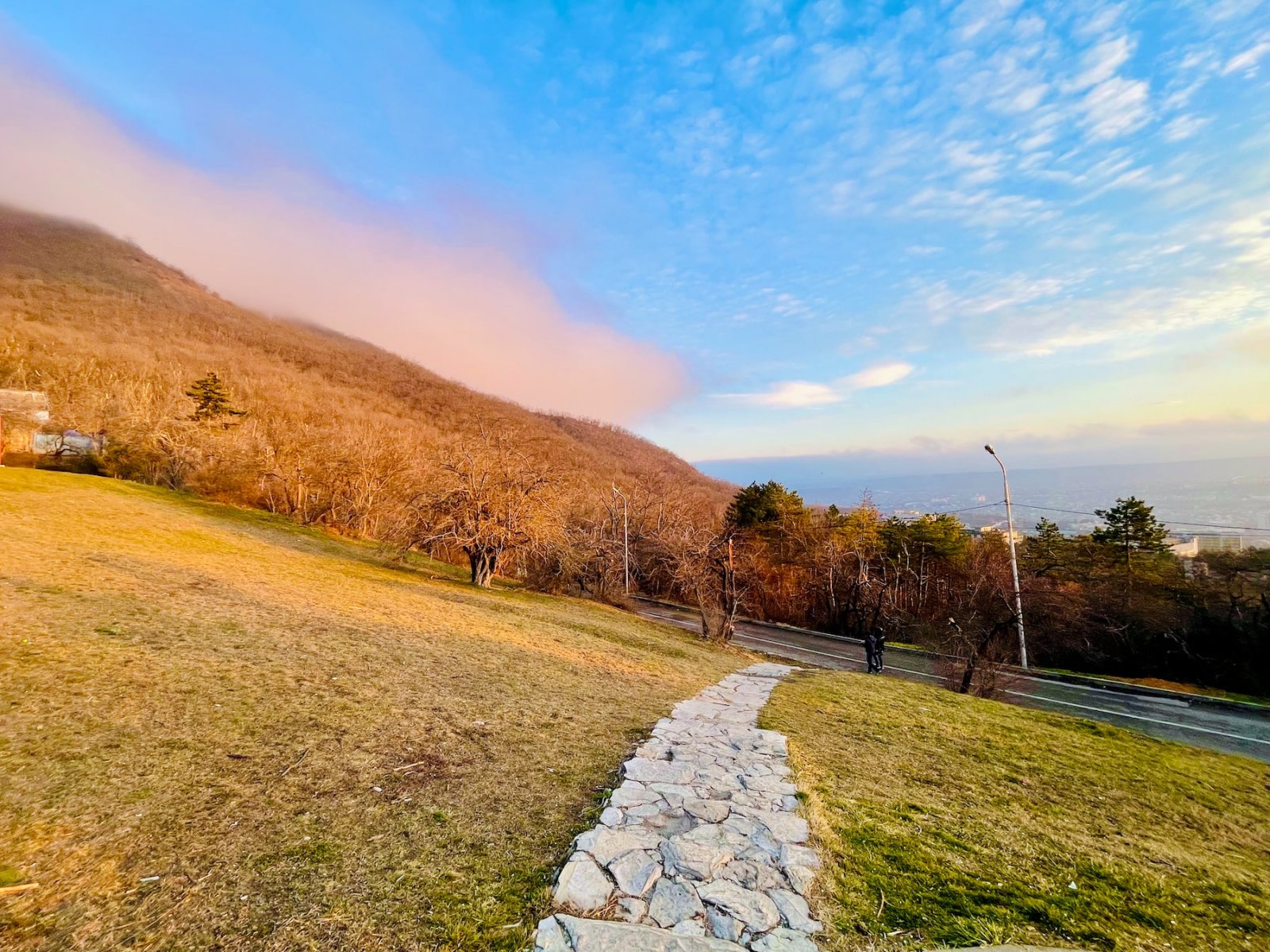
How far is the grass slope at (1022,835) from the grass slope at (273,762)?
1.91 meters

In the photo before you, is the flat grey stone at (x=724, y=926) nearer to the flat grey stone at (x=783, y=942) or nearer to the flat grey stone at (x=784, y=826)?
the flat grey stone at (x=783, y=942)

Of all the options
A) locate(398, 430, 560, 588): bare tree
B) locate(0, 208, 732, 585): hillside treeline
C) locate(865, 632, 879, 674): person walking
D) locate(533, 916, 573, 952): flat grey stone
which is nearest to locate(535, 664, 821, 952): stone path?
locate(533, 916, 573, 952): flat grey stone

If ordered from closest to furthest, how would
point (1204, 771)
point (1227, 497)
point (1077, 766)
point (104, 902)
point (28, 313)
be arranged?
point (104, 902) < point (1077, 766) < point (1204, 771) < point (1227, 497) < point (28, 313)

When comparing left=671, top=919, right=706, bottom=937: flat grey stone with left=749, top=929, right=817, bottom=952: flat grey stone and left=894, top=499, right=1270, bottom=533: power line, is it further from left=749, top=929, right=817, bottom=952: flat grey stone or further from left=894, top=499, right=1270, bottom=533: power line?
left=894, top=499, right=1270, bottom=533: power line

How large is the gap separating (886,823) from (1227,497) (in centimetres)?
5306

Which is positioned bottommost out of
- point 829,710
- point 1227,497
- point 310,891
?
point 829,710

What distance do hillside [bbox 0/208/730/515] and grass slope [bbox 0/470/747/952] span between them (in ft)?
51.2

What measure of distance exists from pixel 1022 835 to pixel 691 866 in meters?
3.11

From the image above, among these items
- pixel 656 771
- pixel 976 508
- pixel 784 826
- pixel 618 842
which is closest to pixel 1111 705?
pixel 976 508

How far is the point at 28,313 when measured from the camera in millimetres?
45656

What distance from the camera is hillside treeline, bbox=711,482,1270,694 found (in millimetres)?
16797

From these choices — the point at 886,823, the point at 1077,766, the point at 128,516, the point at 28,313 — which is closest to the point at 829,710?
the point at 1077,766

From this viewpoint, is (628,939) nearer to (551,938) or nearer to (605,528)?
(551,938)

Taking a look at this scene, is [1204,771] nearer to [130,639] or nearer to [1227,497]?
[130,639]
